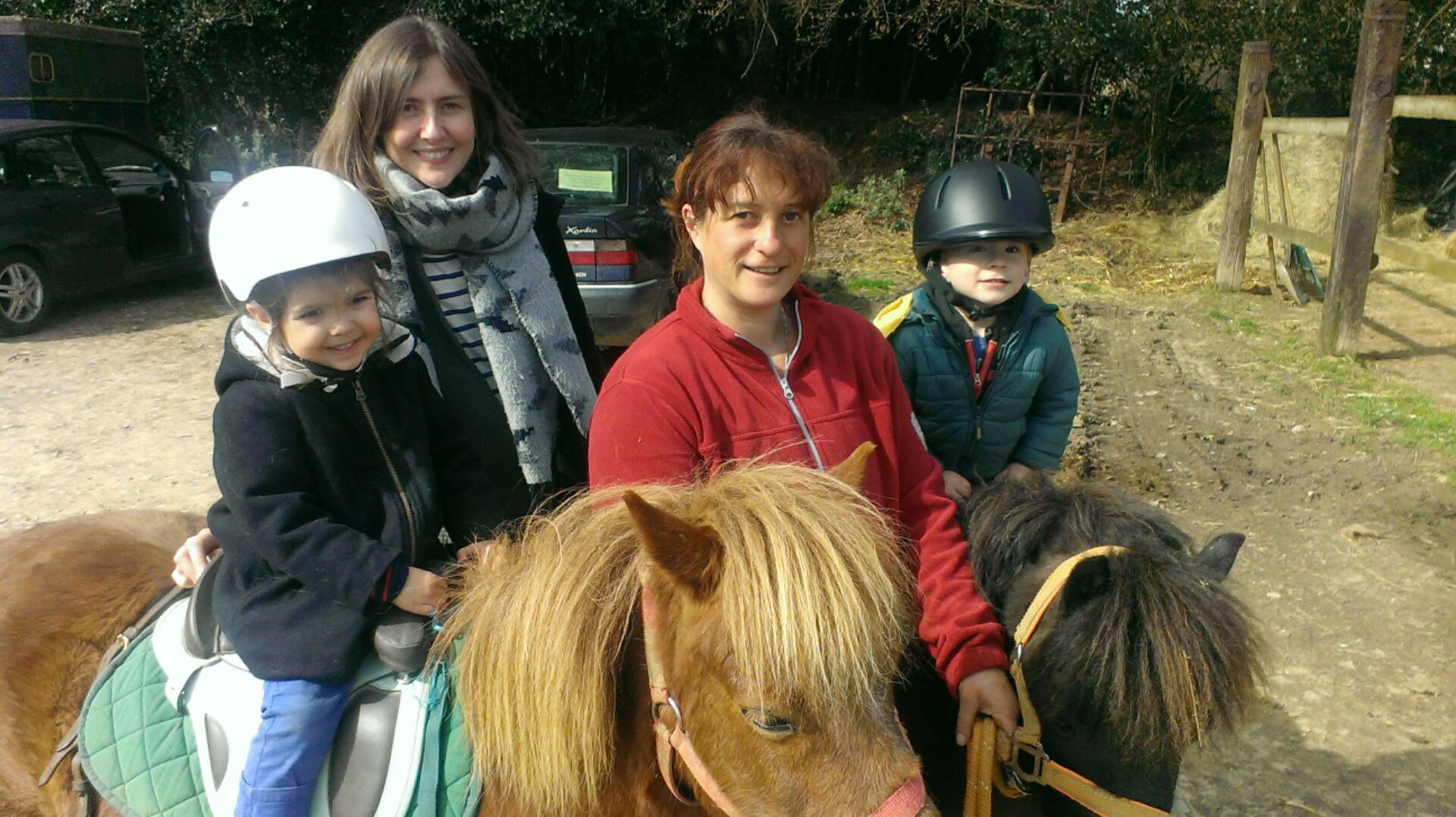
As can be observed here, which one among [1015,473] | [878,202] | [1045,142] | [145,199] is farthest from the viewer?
[1045,142]

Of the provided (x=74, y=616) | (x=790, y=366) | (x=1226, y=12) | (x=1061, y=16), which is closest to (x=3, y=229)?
(x=74, y=616)

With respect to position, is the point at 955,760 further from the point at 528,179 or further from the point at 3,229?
the point at 3,229

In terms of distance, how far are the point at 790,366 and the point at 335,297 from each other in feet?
2.84

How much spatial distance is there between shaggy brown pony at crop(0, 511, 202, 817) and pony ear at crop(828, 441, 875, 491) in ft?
5.17

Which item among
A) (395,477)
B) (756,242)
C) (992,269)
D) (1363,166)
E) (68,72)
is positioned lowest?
(395,477)

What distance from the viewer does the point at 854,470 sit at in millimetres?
1549

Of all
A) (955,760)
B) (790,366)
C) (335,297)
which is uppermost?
(335,297)

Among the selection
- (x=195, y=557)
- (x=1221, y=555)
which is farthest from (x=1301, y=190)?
(x=195, y=557)

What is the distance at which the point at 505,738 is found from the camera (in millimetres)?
1515

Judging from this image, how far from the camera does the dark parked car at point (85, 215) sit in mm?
8047

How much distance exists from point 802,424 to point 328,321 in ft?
2.96

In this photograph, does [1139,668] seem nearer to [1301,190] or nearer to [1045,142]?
[1301,190]

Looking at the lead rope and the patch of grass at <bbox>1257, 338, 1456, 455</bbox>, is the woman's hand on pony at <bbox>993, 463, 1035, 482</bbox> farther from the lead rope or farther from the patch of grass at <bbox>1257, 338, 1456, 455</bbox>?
the patch of grass at <bbox>1257, 338, 1456, 455</bbox>

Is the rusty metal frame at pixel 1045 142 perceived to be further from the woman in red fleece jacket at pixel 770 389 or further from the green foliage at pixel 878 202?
the woman in red fleece jacket at pixel 770 389
